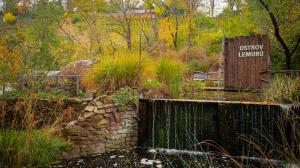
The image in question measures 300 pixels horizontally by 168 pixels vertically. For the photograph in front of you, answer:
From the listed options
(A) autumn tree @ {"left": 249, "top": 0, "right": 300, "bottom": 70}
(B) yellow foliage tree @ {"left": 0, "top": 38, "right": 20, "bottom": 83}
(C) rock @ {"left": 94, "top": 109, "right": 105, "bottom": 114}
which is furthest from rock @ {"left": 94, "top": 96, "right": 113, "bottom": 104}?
(A) autumn tree @ {"left": 249, "top": 0, "right": 300, "bottom": 70}

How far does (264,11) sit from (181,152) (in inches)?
247

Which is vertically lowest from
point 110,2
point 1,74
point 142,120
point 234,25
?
point 142,120

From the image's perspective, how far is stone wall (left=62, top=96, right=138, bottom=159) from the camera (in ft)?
22.1

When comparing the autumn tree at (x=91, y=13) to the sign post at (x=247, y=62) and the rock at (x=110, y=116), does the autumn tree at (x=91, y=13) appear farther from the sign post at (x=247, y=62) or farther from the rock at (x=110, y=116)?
the rock at (x=110, y=116)

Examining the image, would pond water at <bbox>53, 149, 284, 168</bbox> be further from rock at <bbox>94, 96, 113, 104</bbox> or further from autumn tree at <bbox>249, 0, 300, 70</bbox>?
autumn tree at <bbox>249, 0, 300, 70</bbox>

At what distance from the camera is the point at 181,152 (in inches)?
282

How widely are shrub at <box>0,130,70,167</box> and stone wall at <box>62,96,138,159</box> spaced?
2.84 ft

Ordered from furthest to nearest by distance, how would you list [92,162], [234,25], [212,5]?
[212,5]
[234,25]
[92,162]

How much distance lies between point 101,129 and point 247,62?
238 inches

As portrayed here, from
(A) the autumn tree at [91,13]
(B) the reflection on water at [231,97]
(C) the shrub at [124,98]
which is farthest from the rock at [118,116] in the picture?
(A) the autumn tree at [91,13]

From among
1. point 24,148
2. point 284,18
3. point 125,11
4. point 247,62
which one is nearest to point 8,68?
point 24,148

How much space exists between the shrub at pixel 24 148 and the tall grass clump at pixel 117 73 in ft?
8.64

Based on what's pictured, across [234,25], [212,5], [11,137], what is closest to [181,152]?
[11,137]

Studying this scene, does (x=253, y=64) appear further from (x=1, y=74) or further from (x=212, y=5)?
(x=212, y=5)
